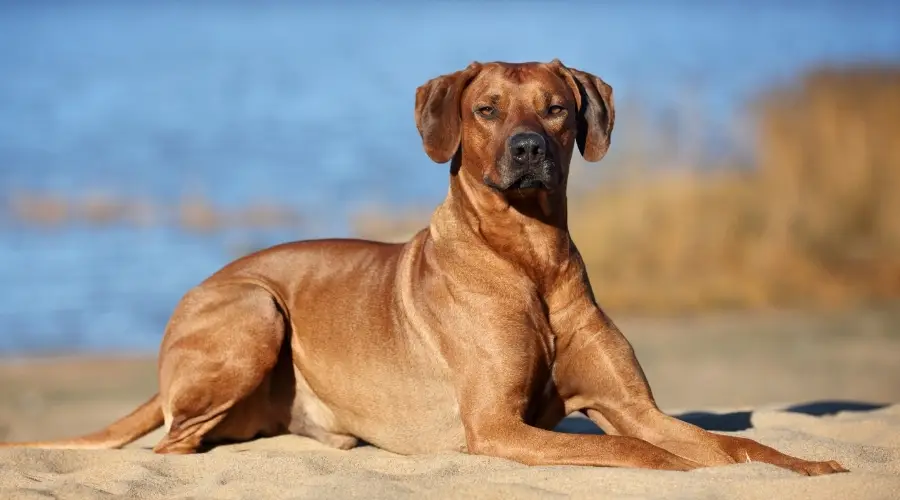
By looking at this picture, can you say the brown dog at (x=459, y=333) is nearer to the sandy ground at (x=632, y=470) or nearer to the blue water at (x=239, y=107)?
the sandy ground at (x=632, y=470)

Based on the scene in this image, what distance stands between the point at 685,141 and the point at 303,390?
968 cm

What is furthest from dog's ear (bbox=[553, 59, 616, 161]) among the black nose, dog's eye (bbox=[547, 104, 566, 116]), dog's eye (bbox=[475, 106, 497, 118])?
the black nose

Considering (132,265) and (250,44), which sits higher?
(250,44)

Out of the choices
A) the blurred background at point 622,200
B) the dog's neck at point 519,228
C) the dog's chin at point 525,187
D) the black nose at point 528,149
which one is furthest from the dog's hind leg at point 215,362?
the blurred background at point 622,200

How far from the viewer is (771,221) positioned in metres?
14.6

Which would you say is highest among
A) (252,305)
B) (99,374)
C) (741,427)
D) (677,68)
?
(677,68)

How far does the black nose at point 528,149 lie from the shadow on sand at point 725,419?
1.87 meters

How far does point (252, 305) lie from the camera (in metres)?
6.82

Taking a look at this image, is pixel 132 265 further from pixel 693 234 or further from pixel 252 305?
pixel 252 305

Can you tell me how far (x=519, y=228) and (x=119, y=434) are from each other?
8.04 ft

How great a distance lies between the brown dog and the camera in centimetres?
597

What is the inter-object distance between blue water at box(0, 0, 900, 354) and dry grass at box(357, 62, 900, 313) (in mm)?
1050

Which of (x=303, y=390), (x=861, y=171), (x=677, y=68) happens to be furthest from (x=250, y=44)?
(x=303, y=390)

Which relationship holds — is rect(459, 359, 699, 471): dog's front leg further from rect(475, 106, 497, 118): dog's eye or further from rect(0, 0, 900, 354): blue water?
rect(0, 0, 900, 354): blue water
